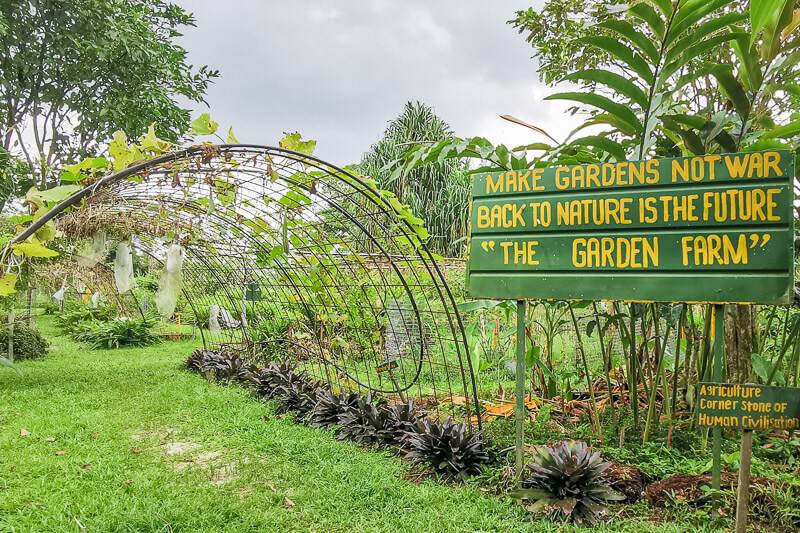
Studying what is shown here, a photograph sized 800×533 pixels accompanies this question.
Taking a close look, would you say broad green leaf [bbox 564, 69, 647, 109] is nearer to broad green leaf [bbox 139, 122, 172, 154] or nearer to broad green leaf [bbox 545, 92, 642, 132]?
broad green leaf [bbox 545, 92, 642, 132]

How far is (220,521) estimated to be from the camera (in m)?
2.35

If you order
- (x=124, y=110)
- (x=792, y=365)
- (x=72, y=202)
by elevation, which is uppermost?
(x=124, y=110)

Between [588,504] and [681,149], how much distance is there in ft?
6.55

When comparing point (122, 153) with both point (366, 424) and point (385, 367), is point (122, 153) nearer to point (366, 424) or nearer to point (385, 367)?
point (366, 424)

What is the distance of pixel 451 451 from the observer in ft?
9.59

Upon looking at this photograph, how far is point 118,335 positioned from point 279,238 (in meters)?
6.36

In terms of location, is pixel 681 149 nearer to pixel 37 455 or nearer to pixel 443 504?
pixel 443 504

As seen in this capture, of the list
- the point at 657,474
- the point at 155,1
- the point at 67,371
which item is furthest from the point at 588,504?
the point at 155,1

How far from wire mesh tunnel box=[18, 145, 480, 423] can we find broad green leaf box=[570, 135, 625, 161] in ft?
3.88

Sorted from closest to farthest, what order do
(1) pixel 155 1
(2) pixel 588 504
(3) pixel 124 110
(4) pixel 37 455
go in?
(2) pixel 588 504 < (4) pixel 37 455 < (3) pixel 124 110 < (1) pixel 155 1

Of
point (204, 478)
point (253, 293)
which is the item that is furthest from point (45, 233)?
point (253, 293)

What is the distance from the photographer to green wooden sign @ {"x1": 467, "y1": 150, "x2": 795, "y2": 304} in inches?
81.0

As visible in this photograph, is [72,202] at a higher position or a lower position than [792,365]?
higher

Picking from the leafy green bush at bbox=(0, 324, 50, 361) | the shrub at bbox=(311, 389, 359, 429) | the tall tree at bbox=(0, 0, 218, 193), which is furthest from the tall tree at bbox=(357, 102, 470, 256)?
the shrub at bbox=(311, 389, 359, 429)
